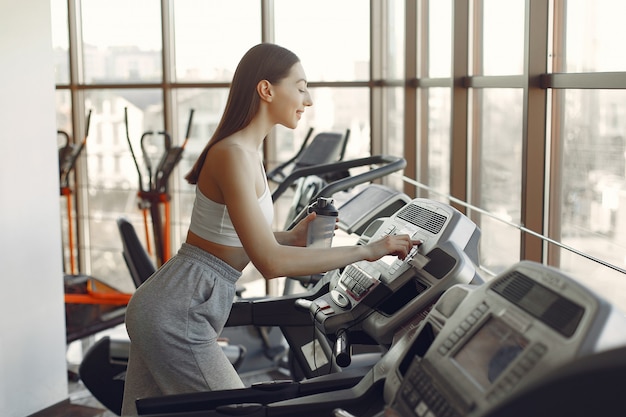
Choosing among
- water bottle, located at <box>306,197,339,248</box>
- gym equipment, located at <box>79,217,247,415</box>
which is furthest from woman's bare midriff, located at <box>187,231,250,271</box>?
gym equipment, located at <box>79,217,247,415</box>

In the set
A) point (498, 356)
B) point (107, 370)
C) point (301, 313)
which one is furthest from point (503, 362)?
point (107, 370)

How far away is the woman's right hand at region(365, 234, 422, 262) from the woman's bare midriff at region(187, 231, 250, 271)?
0.32m

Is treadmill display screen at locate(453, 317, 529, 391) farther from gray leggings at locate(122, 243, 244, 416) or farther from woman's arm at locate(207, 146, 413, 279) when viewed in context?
gray leggings at locate(122, 243, 244, 416)

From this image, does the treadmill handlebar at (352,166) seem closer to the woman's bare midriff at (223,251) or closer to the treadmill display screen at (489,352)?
the woman's bare midriff at (223,251)

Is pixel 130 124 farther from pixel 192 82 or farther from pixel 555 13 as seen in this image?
pixel 555 13

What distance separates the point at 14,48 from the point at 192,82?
3358mm

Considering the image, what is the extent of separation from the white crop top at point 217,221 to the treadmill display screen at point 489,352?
0.74 m

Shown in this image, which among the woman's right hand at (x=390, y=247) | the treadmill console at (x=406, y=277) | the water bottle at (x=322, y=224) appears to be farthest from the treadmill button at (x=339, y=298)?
the woman's right hand at (x=390, y=247)

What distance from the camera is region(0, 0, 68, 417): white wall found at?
11.5ft

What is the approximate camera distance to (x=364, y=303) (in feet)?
7.22

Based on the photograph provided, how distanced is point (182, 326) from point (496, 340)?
87cm

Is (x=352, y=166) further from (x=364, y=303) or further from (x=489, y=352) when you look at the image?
(x=489, y=352)

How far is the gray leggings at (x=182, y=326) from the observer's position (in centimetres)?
201

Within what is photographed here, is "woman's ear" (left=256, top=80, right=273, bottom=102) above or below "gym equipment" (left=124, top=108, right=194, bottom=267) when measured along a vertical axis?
above
